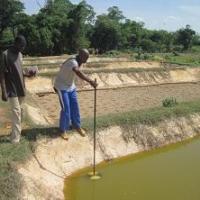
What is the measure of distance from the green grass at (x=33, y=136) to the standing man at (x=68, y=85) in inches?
19.2

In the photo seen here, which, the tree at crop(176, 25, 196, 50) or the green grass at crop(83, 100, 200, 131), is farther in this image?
the tree at crop(176, 25, 196, 50)

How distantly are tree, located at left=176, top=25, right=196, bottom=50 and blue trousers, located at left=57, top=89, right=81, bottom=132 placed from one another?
174ft

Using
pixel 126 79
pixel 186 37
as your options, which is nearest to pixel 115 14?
pixel 186 37

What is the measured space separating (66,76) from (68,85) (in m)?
0.19

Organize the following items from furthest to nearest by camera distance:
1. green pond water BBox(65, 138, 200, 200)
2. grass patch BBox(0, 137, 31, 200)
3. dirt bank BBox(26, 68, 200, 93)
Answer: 1. dirt bank BBox(26, 68, 200, 93)
2. green pond water BBox(65, 138, 200, 200)
3. grass patch BBox(0, 137, 31, 200)

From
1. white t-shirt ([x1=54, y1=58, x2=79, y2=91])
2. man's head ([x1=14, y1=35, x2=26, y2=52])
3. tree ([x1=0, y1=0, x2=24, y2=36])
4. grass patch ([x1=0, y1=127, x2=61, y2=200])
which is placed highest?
tree ([x1=0, y1=0, x2=24, y2=36])

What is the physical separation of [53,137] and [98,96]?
28.3ft

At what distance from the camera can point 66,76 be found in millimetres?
8500

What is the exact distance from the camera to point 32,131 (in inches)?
353

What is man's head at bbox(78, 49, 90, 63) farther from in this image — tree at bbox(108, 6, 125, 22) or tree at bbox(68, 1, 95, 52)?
tree at bbox(108, 6, 125, 22)

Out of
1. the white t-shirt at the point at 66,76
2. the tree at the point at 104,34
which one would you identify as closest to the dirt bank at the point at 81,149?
the white t-shirt at the point at 66,76

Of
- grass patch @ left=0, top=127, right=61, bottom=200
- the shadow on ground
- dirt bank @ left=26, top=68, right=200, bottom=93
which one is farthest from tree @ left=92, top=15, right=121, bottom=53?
grass patch @ left=0, top=127, right=61, bottom=200

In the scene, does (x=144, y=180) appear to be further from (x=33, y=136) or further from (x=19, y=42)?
(x=19, y=42)

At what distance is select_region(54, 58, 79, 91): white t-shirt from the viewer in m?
8.36
